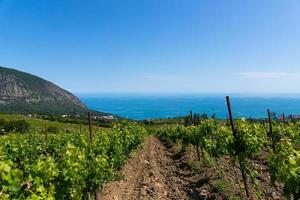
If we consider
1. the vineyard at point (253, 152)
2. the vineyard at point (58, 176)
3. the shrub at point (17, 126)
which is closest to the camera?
the vineyard at point (58, 176)

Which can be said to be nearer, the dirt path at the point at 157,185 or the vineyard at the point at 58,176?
the vineyard at the point at 58,176

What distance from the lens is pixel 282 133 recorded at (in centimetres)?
1794

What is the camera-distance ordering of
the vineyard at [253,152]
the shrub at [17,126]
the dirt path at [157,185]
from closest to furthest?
the vineyard at [253,152], the dirt path at [157,185], the shrub at [17,126]

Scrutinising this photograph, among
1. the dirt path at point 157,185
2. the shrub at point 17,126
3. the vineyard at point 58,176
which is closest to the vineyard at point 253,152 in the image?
the dirt path at point 157,185

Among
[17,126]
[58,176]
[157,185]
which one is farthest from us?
[17,126]

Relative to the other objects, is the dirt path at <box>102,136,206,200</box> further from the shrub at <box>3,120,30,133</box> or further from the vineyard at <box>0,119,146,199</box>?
the shrub at <box>3,120,30,133</box>

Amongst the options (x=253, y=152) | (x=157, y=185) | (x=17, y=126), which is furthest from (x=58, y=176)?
(x=17, y=126)

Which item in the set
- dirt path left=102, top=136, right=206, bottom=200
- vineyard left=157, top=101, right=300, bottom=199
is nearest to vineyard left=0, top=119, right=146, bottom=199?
dirt path left=102, top=136, right=206, bottom=200

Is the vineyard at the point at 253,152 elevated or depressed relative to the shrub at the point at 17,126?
elevated

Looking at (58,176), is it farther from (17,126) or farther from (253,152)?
(17,126)

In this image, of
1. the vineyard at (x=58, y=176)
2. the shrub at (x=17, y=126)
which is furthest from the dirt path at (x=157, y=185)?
the shrub at (x=17, y=126)

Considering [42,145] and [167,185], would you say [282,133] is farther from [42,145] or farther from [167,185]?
[42,145]

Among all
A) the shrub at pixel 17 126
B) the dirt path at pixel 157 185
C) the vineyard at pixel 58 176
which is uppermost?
the vineyard at pixel 58 176

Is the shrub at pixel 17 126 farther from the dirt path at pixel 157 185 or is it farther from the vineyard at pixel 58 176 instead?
the vineyard at pixel 58 176
